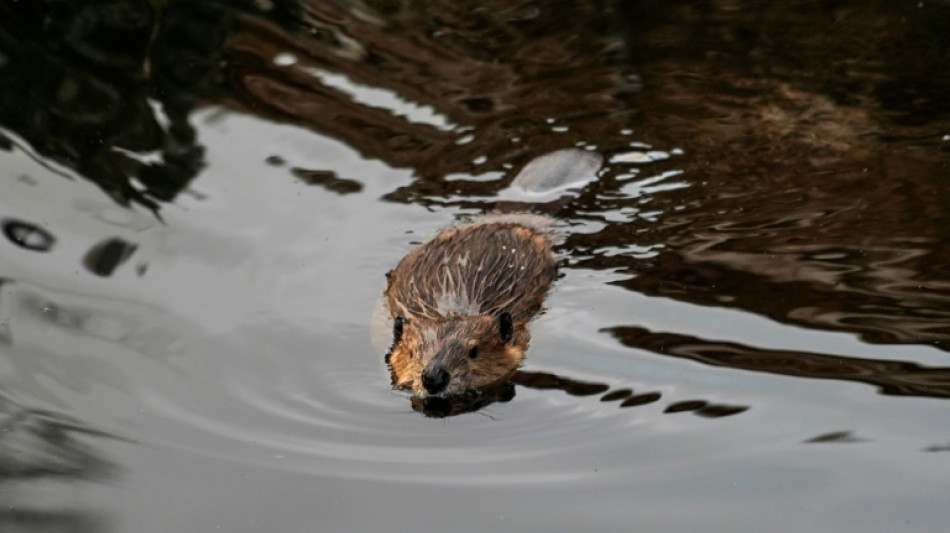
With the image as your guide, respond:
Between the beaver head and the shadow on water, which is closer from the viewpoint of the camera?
the beaver head

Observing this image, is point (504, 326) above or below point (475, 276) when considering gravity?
below

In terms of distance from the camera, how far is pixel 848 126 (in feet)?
23.9

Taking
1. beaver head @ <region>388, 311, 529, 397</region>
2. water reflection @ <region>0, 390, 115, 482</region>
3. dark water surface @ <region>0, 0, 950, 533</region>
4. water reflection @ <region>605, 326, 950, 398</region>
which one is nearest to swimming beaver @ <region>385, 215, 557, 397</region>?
beaver head @ <region>388, 311, 529, 397</region>

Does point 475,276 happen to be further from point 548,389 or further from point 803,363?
point 803,363

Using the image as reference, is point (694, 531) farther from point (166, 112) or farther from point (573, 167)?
point (166, 112)

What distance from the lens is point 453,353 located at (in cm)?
562

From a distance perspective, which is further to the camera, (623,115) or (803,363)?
(623,115)

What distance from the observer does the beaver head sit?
5.51 m

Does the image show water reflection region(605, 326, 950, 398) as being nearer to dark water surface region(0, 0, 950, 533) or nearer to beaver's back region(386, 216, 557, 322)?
dark water surface region(0, 0, 950, 533)

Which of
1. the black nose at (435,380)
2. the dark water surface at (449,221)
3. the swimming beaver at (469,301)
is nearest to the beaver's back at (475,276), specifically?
the swimming beaver at (469,301)

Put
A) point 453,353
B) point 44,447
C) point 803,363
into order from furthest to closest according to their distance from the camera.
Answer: point 453,353, point 803,363, point 44,447

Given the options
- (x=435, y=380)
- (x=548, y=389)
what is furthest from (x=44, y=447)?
(x=548, y=389)

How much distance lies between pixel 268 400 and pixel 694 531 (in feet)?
5.62

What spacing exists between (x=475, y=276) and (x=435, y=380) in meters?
0.94
